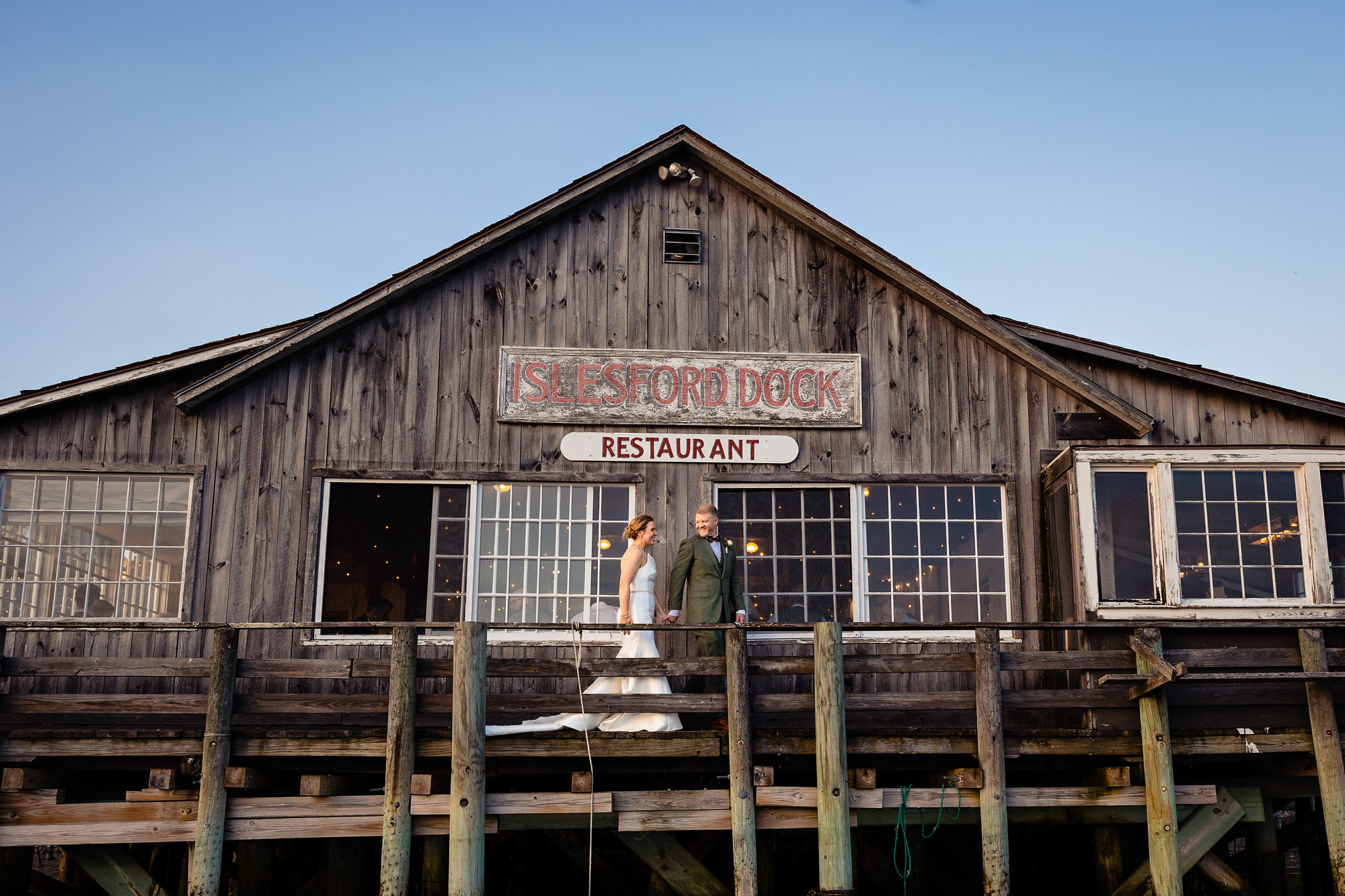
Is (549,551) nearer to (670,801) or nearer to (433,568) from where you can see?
(433,568)

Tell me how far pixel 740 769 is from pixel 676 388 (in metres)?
3.77

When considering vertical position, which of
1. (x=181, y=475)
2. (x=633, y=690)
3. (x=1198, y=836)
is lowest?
(x=1198, y=836)

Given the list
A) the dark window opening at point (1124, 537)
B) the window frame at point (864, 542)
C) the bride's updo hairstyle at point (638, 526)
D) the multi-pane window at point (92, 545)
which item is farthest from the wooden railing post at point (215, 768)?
the dark window opening at point (1124, 537)

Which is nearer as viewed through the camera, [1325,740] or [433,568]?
[1325,740]

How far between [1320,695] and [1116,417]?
112 inches

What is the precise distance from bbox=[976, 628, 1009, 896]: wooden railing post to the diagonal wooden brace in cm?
105

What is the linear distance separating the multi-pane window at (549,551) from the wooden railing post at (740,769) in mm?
2243

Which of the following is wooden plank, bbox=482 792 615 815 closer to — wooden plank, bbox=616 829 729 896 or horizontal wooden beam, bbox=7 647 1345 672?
wooden plank, bbox=616 829 729 896

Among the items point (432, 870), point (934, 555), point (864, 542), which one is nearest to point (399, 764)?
point (432, 870)

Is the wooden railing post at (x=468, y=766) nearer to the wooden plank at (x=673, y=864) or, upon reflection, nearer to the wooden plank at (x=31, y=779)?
the wooden plank at (x=673, y=864)

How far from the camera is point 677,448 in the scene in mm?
11281

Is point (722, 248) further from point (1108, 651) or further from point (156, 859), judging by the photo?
point (156, 859)

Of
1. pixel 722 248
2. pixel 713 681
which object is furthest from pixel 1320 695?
pixel 722 248

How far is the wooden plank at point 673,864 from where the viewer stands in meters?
9.27
